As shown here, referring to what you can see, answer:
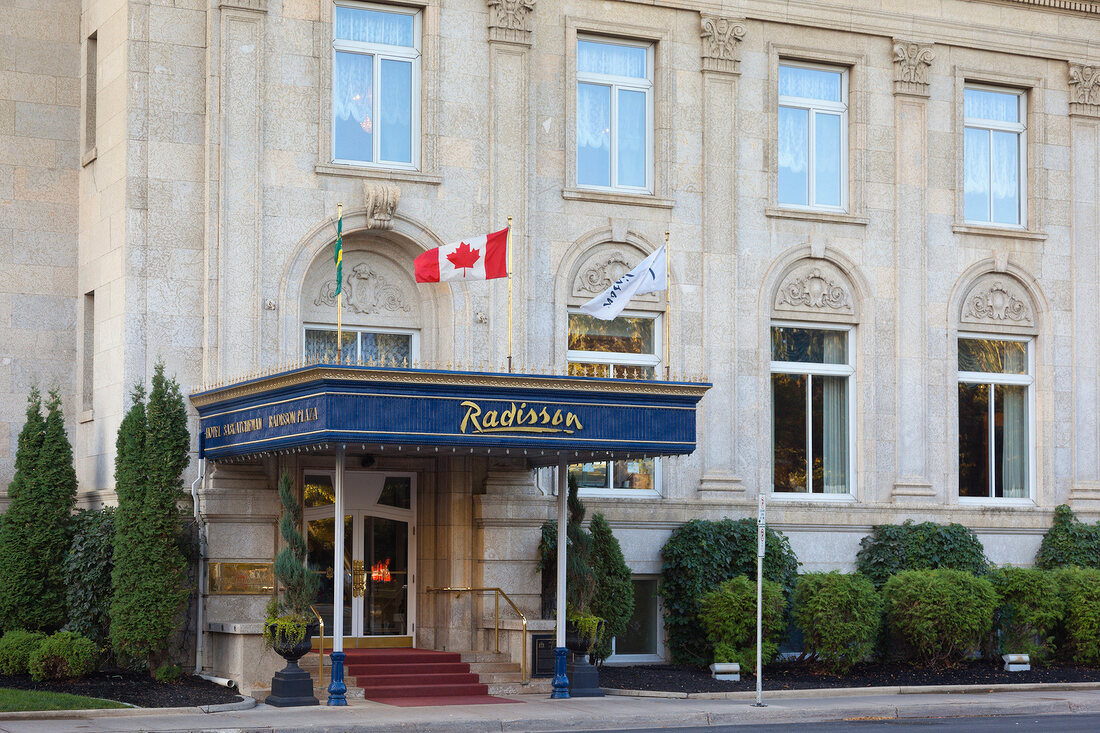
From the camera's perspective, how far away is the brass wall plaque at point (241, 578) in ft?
76.0

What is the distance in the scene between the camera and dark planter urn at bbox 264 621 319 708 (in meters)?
→ 21.0

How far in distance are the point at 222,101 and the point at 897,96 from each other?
12663 mm

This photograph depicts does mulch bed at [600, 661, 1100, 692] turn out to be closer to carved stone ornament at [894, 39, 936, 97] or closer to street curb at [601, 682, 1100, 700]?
street curb at [601, 682, 1100, 700]

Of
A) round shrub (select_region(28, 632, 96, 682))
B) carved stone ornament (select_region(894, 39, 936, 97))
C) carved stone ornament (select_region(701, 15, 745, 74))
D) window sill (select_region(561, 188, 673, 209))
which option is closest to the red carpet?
round shrub (select_region(28, 632, 96, 682))

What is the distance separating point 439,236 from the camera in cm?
2511

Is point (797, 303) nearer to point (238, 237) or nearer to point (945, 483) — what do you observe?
point (945, 483)

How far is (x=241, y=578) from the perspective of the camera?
23281 mm

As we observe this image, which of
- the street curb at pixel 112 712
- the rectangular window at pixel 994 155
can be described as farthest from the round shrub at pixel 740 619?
the rectangular window at pixel 994 155

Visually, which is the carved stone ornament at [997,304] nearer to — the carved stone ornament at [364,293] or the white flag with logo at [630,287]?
the white flag with logo at [630,287]

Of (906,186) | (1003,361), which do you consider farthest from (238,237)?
(1003,361)

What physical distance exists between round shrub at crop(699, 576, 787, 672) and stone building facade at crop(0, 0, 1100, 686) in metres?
1.65

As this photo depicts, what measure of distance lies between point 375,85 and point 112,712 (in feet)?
36.2

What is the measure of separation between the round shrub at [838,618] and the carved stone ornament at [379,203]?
30.5 feet

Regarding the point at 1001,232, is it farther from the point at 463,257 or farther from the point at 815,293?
the point at 463,257
